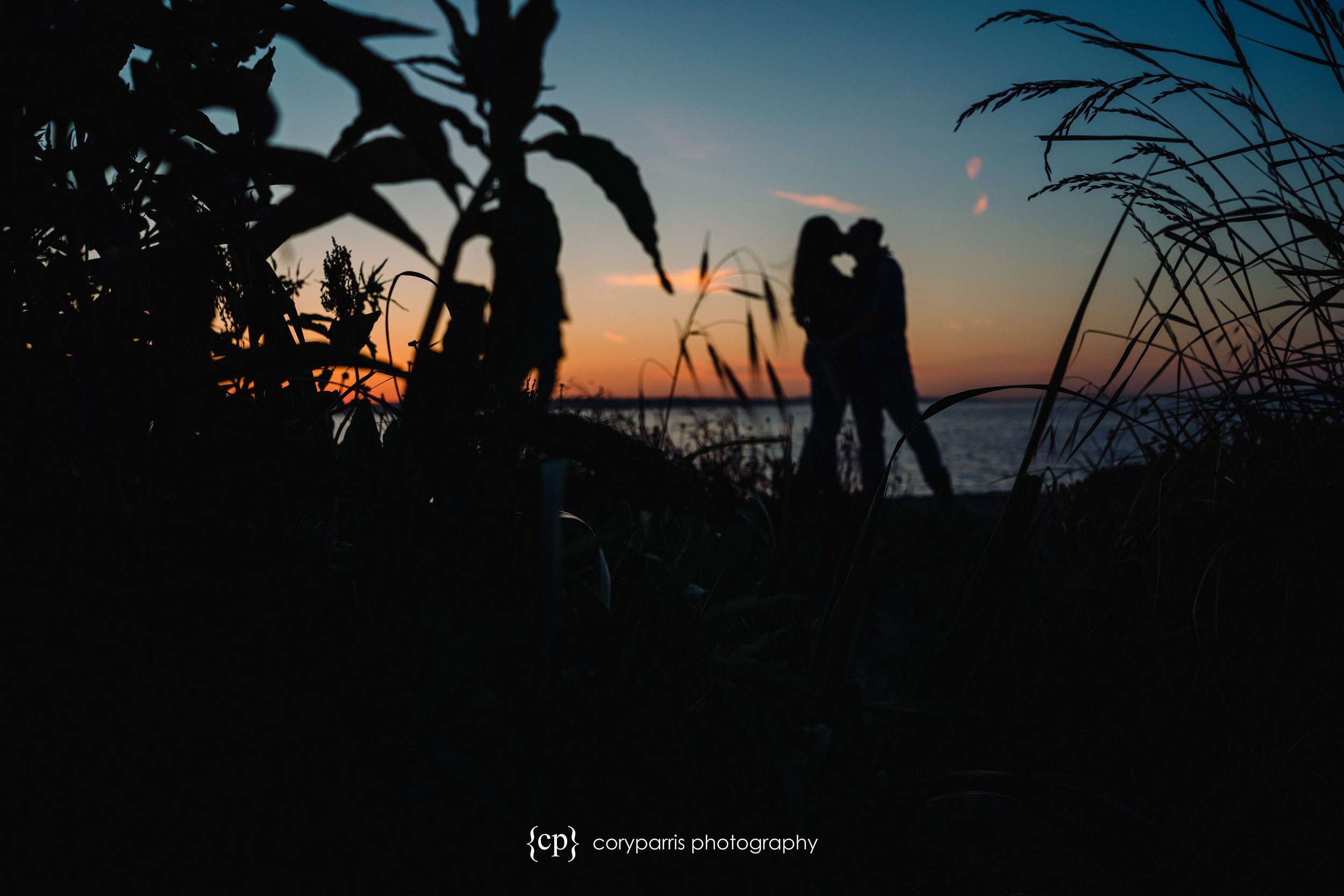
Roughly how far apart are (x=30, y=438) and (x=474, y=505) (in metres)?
0.40

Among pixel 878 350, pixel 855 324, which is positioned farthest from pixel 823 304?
pixel 878 350

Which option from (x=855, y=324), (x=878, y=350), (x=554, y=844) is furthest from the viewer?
(x=878, y=350)

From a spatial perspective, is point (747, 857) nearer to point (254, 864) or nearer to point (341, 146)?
point (254, 864)

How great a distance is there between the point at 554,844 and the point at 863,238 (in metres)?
5.35

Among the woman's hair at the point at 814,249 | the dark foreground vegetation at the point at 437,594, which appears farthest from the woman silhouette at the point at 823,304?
the dark foreground vegetation at the point at 437,594

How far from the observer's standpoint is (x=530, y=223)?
0.57m

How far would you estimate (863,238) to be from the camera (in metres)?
5.56

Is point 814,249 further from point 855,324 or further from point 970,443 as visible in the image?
point 970,443

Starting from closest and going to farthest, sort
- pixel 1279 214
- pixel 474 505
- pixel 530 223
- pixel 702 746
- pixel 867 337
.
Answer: pixel 530 223 → pixel 474 505 → pixel 702 746 → pixel 1279 214 → pixel 867 337

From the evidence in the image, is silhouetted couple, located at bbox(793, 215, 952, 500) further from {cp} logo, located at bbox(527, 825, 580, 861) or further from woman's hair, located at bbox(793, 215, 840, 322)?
{cp} logo, located at bbox(527, 825, 580, 861)

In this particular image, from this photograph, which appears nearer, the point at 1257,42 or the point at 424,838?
the point at 424,838

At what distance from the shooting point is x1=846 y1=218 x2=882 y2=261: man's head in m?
5.55

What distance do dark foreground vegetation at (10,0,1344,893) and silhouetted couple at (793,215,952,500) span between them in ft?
12.9

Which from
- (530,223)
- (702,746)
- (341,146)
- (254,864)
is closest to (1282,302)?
(702,746)
